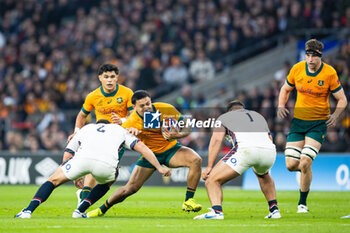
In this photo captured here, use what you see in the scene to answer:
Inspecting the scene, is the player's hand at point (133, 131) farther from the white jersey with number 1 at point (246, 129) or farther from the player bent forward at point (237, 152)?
the white jersey with number 1 at point (246, 129)

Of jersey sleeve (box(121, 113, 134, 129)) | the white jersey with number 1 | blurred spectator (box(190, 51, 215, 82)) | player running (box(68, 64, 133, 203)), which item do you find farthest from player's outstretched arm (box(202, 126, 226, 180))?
blurred spectator (box(190, 51, 215, 82))

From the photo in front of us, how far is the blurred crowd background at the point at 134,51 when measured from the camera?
22.6 metres

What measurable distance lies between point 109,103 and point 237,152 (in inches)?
123

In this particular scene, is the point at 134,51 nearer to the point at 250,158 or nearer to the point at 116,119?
the point at 116,119

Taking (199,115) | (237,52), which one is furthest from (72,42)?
(199,115)

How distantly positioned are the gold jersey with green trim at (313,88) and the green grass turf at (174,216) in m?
1.71

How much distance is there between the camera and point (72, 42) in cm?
2784

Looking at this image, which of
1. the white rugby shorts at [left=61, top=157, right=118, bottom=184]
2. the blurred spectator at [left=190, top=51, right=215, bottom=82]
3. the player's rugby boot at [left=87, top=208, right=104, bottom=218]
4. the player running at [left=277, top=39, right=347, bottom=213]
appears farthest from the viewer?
the blurred spectator at [left=190, top=51, right=215, bottom=82]

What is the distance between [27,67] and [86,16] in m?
3.84

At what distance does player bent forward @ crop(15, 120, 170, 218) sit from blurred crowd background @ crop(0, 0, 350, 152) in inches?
422

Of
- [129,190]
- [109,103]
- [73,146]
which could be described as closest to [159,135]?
[129,190]

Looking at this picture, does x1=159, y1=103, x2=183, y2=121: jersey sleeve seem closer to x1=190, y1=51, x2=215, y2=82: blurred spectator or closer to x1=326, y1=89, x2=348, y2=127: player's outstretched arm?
x1=326, y1=89, x2=348, y2=127: player's outstretched arm

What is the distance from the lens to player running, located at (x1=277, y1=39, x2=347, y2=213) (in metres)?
10.6

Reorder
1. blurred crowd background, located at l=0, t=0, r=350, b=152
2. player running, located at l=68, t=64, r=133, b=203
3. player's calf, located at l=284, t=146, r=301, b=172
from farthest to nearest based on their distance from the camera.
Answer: blurred crowd background, located at l=0, t=0, r=350, b=152 → player running, located at l=68, t=64, r=133, b=203 → player's calf, located at l=284, t=146, r=301, b=172
